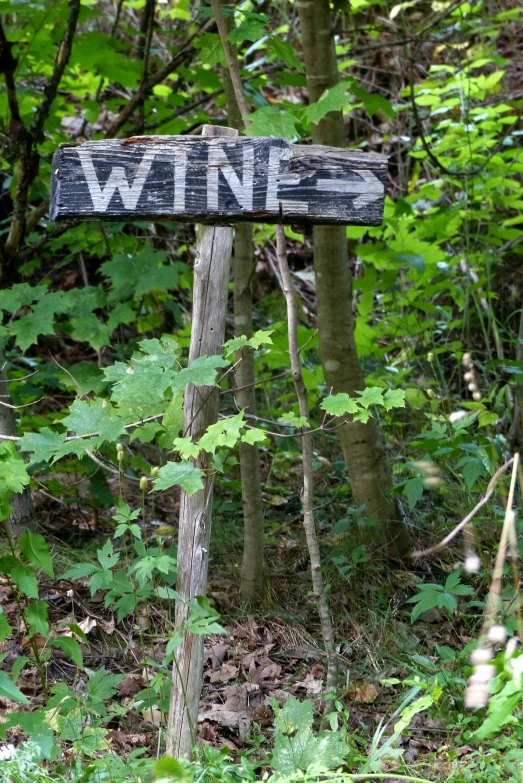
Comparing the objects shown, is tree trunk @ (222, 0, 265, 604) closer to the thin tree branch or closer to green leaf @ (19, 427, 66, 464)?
the thin tree branch

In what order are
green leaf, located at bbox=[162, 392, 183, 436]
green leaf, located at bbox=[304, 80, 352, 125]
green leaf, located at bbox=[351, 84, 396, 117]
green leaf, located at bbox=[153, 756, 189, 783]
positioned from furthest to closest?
1. green leaf, located at bbox=[351, 84, 396, 117]
2. green leaf, located at bbox=[162, 392, 183, 436]
3. green leaf, located at bbox=[304, 80, 352, 125]
4. green leaf, located at bbox=[153, 756, 189, 783]

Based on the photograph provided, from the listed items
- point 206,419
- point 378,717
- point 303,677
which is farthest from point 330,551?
point 206,419

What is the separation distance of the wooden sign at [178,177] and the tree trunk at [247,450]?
1126 mm

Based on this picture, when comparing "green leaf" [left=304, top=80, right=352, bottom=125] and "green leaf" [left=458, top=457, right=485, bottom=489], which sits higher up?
"green leaf" [left=304, top=80, right=352, bottom=125]

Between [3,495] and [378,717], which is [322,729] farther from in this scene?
[3,495]

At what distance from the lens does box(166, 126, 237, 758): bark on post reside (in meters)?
2.17

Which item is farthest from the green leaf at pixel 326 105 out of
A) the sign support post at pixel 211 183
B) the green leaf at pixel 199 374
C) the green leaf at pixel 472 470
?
the green leaf at pixel 472 470

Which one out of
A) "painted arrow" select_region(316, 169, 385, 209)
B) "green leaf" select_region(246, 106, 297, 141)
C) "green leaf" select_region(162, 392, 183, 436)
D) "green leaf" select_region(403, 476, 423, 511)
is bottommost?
"green leaf" select_region(403, 476, 423, 511)

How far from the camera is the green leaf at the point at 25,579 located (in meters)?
2.22

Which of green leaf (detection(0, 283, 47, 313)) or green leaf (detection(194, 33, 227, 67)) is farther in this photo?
green leaf (detection(0, 283, 47, 313))

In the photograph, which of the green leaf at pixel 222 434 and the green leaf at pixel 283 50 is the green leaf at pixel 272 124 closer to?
the green leaf at pixel 283 50

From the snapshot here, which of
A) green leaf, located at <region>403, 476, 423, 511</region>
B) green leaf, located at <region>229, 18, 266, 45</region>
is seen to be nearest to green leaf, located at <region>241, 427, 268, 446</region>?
green leaf, located at <region>403, 476, 423, 511</region>

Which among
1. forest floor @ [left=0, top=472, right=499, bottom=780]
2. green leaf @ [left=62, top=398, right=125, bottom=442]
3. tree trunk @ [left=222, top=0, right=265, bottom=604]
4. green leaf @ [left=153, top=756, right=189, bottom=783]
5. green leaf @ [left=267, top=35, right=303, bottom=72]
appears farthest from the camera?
tree trunk @ [left=222, top=0, right=265, bottom=604]

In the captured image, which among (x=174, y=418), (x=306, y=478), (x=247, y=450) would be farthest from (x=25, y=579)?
(x=247, y=450)
